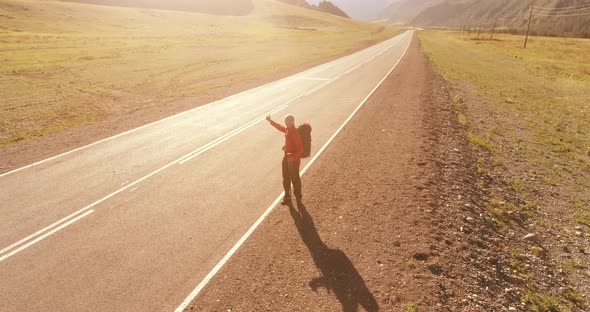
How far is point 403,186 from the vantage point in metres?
9.89

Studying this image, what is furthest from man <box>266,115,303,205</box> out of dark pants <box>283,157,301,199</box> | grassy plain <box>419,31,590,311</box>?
grassy plain <box>419,31,590,311</box>

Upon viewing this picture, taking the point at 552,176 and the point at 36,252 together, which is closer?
the point at 36,252

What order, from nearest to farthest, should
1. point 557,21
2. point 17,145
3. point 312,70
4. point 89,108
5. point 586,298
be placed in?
point 586,298
point 17,145
point 89,108
point 312,70
point 557,21

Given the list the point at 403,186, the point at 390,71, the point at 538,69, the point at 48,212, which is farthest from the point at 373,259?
the point at 538,69

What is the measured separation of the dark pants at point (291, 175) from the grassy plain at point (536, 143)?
16.4 feet

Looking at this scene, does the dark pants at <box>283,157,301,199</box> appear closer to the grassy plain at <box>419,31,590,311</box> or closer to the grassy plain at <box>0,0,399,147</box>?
the grassy plain at <box>419,31,590,311</box>

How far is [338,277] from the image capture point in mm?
6434

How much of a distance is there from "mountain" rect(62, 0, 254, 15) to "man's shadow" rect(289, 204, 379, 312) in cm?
14893

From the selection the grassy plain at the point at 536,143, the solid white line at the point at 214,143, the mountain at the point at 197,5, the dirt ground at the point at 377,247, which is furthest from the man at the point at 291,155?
the mountain at the point at 197,5

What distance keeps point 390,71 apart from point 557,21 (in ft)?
630

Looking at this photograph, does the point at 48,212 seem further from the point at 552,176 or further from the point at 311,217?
the point at 552,176

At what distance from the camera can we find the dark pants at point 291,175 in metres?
8.68

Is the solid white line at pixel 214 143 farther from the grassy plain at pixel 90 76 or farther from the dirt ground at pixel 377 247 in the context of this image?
the grassy plain at pixel 90 76

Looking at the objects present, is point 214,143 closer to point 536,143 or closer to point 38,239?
point 38,239
